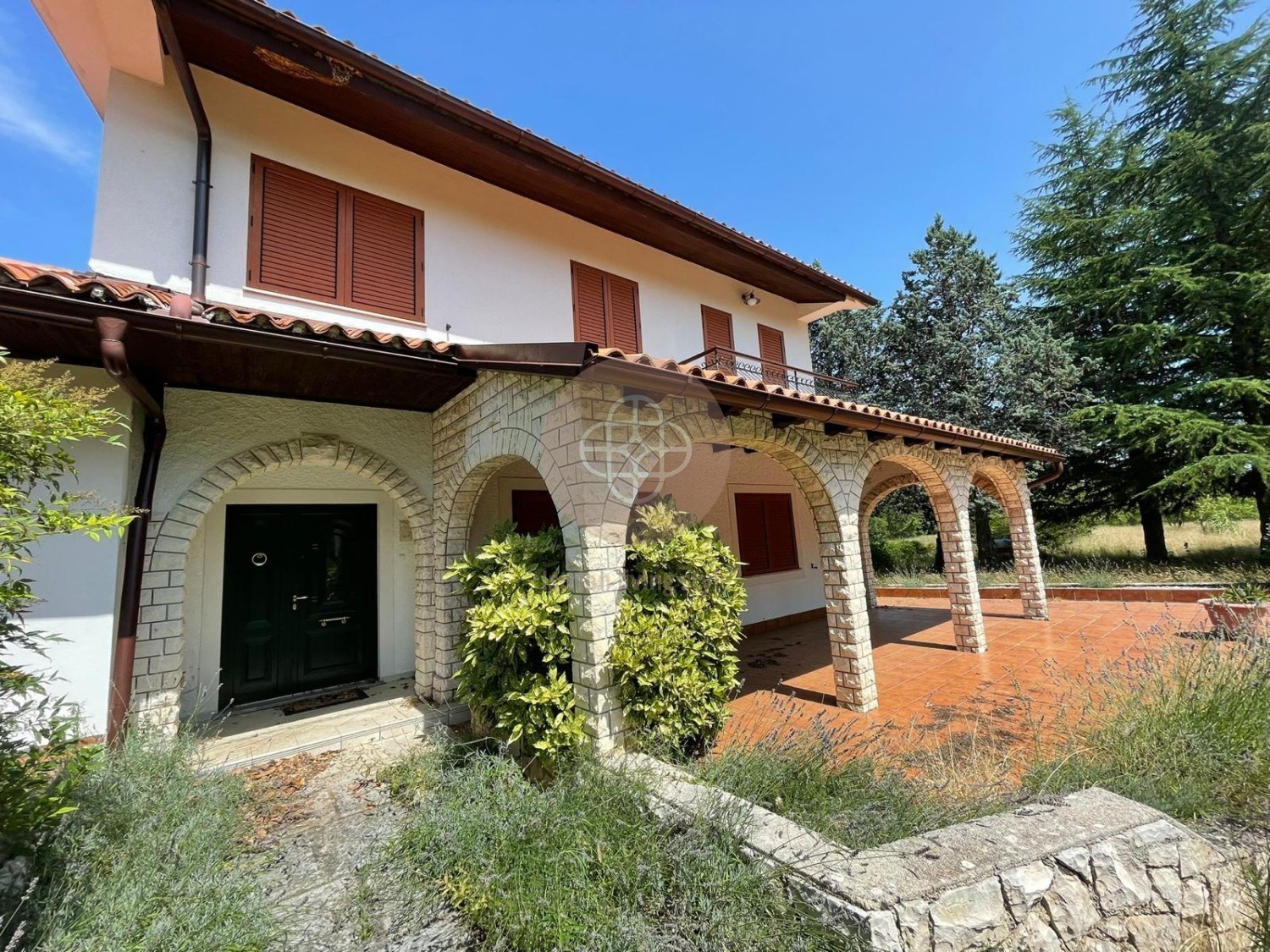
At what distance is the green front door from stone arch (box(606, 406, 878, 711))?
5.58 meters

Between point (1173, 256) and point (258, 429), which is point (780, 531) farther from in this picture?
point (1173, 256)

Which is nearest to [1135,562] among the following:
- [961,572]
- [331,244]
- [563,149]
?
[961,572]

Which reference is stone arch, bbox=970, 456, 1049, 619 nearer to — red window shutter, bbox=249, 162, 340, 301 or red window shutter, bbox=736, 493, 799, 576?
red window shutter, bbox=736, 493, 799, 576

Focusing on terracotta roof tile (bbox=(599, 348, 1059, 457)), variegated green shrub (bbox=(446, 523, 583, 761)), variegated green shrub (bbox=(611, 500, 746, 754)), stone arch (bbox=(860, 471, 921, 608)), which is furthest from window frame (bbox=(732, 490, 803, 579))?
Answer: variegated green shrub (bbox=(446, 523, 583, 761))

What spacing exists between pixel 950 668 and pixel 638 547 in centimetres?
575

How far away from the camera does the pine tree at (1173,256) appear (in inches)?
551

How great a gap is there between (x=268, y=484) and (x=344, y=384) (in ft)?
7.76

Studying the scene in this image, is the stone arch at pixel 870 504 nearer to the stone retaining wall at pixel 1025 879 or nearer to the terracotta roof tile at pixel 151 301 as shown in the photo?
the stone retaining wall at pixel 1025 879

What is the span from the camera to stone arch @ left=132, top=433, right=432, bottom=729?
187 inches

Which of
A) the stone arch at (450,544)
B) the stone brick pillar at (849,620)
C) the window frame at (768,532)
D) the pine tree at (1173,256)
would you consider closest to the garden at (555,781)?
the stone arch at (450,544)

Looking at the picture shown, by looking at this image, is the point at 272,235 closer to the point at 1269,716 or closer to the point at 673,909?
the point at 673,909

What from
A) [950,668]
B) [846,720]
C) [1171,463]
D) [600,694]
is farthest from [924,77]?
[1171,463]

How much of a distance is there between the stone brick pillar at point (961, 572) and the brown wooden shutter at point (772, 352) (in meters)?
4.16

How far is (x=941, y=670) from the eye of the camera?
23.5 feet
